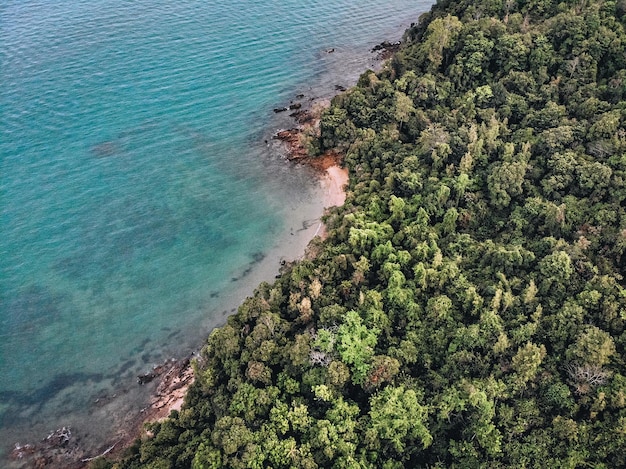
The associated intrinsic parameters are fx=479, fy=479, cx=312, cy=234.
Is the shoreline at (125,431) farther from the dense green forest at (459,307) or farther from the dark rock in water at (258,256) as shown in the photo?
the dark rock in water at (258,256)

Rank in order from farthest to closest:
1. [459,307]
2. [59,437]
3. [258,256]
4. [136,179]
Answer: [136,179] < [258,256] < [59,437] < [459,307]

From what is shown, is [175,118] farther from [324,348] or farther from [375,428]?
[375,428]

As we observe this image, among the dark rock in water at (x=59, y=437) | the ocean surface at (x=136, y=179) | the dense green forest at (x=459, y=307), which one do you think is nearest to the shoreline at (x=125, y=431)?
the dark rock in water at (x=59, y=437)

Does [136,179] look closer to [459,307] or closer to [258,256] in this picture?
[258,256]

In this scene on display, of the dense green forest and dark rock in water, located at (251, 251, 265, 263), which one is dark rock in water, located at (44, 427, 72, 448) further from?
dark rock in water, located at (251, 251, 265, 263)

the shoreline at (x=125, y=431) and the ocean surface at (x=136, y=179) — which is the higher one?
the ocean surface at (x=136, y=179)

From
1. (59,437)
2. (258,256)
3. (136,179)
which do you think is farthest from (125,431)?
(136,179)
